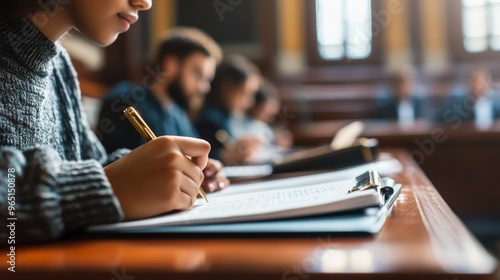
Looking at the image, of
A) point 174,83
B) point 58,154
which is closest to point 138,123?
point 58,154

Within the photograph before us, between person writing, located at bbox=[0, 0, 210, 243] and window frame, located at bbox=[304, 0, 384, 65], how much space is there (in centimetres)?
513

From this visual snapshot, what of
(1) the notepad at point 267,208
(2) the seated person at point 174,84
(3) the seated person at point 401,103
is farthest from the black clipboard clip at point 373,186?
(3) the seated person at point 401,103

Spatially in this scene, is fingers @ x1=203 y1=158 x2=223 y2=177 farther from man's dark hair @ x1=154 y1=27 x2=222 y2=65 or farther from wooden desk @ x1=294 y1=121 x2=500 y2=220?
wooden desk @ x1=294 y1=121 x2=500 y2=220

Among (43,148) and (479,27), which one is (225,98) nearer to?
(43,148)

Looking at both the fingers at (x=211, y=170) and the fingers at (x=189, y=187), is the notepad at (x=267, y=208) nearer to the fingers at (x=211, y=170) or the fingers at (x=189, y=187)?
the fingers at (x=189, y=187)

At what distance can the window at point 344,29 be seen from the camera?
582 centimetres

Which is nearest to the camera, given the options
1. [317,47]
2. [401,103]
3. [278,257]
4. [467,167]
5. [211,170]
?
[278,257]

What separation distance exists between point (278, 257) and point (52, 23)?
525mm

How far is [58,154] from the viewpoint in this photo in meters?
0.63

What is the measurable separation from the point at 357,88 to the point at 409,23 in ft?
2.94

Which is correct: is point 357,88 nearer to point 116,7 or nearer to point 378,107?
Result: point 378,107

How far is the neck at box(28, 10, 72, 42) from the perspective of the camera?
2.53 feet

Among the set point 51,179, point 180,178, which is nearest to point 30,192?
point 51,179

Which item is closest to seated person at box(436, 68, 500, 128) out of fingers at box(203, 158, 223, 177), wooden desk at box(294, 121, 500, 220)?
wooden desk at box(294, 121, 500, 220)
